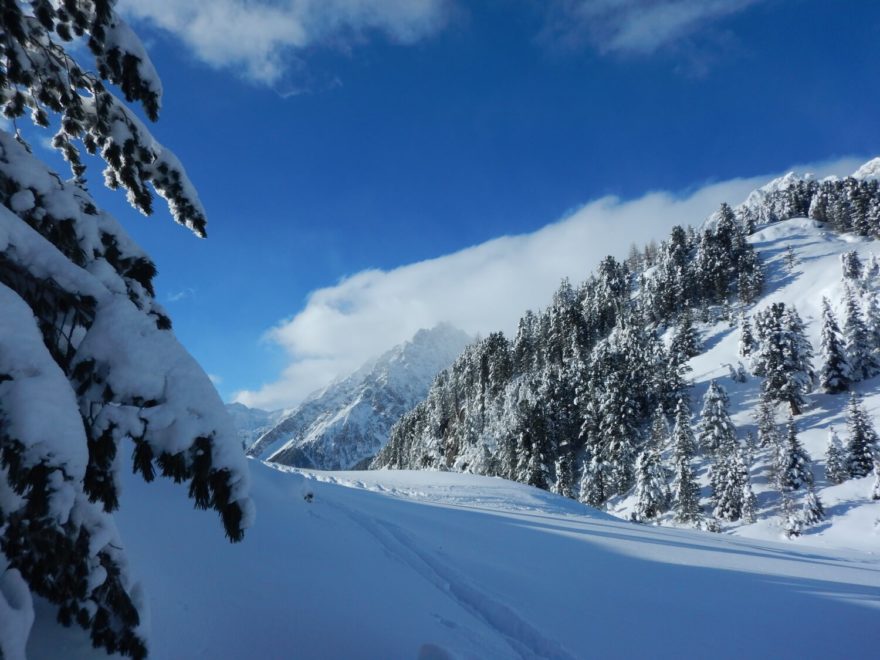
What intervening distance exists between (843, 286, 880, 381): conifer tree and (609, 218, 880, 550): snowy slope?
3.51ft

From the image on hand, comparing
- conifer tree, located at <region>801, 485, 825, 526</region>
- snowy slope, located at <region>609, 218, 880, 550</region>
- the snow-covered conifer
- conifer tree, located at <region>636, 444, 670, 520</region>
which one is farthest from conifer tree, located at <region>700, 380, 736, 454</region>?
the snow-covered conifer

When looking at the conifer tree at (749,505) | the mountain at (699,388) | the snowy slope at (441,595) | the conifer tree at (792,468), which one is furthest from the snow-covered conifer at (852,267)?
the snowy slope at (441,595)

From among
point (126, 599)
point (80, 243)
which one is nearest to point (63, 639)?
point (126, 599)

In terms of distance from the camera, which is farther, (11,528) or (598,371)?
(598,371)

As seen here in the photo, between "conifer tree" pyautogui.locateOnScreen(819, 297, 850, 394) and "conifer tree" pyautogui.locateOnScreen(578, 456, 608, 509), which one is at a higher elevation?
"conifer tree" pyautogui.locateOnScreen(819, 297, 850, 394)

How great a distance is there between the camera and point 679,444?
41000 millimetres

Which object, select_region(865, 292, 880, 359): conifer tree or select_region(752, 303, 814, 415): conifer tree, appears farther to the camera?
select_region(865, 292, 880, 359): conifer tree

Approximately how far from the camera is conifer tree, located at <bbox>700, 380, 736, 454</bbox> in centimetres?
4241

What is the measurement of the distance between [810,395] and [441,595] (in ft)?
192

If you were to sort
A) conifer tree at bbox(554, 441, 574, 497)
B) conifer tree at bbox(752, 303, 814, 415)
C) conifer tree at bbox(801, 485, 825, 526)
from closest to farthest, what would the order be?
conifer tree at bbox(801, 485, 825, 526) < conifer tree at bbox(752, 303, 814, 415) < conifer tree at bbox(554, 441, 574, 497)

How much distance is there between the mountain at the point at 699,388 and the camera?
3628 centimetres

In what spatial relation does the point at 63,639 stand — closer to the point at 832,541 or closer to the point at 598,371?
the point at 832,541

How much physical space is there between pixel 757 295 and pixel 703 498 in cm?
5039

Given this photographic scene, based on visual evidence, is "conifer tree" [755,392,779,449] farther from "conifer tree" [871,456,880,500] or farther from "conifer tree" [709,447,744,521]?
"conifer tree" [871,456,880,500]
